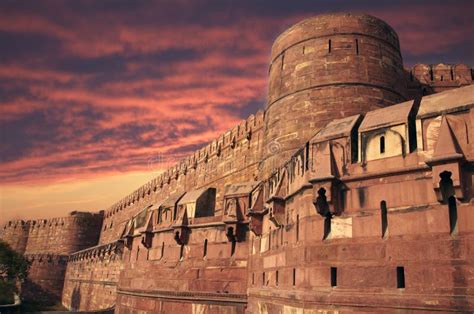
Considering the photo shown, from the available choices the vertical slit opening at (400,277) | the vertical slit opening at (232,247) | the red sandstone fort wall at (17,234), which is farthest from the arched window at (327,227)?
the red sandstone fort wall at (17,234)

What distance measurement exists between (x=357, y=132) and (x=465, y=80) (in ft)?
34.2

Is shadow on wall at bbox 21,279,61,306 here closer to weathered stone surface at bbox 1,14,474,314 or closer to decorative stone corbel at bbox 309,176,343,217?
weathered stone surface at bbox 1,14,474,314

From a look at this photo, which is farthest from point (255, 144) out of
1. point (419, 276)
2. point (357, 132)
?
point (419, 276)

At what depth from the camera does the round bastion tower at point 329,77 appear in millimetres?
11953

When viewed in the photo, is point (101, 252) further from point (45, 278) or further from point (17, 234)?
point (17, 234)

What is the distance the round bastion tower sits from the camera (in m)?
12.0

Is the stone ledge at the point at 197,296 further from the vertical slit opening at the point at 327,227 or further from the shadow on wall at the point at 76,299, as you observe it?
the shadow on wall at the point at 76,299

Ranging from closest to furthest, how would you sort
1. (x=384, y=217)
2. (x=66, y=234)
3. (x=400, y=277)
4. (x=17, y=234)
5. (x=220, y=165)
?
1. (x=400, y=277)
2. (x=384, y=217)
3. (x=220, y=165)
4. (x=66, y=234)
5. (x=17, y=234)

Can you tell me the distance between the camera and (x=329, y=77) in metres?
12.2

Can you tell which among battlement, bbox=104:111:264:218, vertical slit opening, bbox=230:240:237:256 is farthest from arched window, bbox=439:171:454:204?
battlement, bbox=104:111:264:218

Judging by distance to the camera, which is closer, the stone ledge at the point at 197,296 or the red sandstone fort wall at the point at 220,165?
the stone ledge at the point at 197,296

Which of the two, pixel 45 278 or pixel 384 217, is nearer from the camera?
pixel 384 217

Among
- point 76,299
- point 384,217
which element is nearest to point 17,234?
point 76,299

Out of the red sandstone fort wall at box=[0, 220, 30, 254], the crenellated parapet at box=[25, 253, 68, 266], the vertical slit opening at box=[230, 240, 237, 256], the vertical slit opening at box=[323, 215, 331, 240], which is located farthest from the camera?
the red sandstone fort wall at box=[0, 220, 30, 254]
